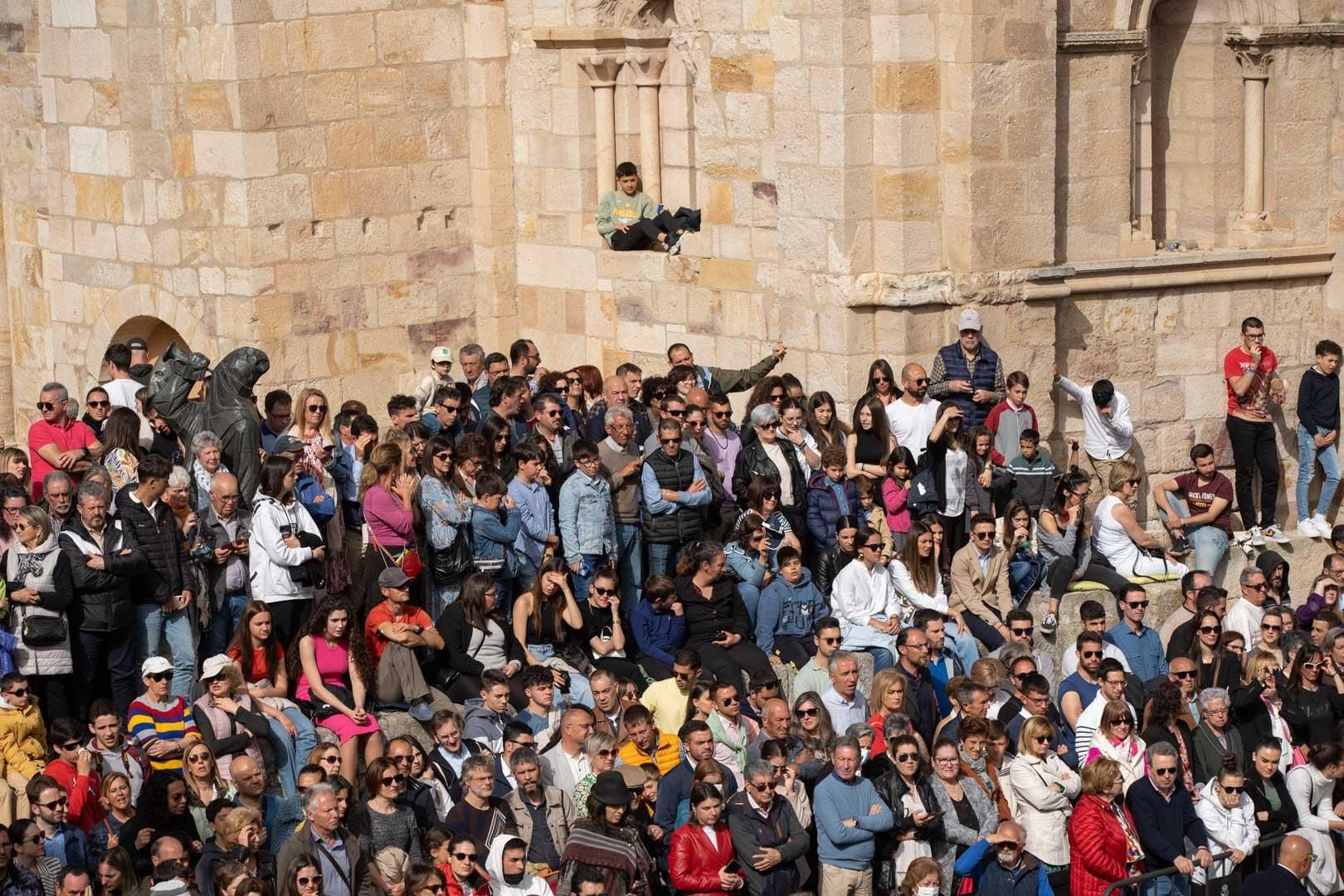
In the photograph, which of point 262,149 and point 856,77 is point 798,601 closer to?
point 856,77

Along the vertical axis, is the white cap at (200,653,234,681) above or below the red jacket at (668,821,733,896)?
above

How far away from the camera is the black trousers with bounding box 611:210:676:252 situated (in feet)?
74.5

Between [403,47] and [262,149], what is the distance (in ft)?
5.44

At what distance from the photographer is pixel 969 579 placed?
754 inches

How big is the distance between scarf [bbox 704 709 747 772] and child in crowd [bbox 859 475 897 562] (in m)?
3.15

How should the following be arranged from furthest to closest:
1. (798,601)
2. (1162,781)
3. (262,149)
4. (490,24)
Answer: (490,24), (262,149), (798,601), (1162,781)

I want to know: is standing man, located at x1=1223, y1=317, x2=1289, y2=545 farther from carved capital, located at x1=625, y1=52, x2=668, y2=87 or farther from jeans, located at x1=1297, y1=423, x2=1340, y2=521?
carved capital, located at x1=625, y1=52, x2=668, y2=87

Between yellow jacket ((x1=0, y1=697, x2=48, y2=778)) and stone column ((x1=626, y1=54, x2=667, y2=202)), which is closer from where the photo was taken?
yellow jacket ((x1=0, y1=697, x2=48, y2=778))

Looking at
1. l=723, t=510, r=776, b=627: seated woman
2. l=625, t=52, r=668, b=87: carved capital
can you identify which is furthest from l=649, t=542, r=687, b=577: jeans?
l=625, t=52, r=668, b=87: carved capital

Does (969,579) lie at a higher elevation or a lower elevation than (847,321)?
lower

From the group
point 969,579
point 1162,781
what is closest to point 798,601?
point 969,579

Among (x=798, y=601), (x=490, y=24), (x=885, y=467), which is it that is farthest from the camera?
(x=490, y=24)

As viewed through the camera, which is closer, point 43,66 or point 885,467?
point 885,467

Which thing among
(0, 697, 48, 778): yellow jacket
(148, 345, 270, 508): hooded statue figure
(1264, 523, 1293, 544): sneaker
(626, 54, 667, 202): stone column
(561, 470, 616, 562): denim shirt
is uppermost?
(626, 54, 667, 202): stone column
